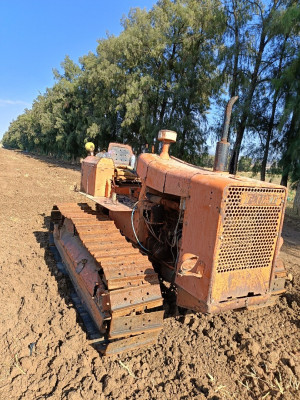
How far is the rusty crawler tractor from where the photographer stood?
263cm

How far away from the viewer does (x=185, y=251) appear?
2.89m

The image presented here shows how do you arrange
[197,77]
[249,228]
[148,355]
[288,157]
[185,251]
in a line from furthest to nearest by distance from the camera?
[197,77]
[288,157]
[148,355]
[185,251]
[249,228]

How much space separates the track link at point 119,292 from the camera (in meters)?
2.93

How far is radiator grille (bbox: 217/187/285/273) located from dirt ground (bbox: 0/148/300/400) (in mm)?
1108

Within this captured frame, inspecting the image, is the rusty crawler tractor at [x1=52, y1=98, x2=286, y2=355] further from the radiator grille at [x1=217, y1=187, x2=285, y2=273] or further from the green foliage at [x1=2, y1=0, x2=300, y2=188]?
the green foliage at [x1=2, y1=0, x2=300, y2=188]

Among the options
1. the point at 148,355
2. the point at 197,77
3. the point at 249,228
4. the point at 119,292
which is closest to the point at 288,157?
the point at 197,77

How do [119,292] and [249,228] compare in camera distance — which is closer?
[249,228]

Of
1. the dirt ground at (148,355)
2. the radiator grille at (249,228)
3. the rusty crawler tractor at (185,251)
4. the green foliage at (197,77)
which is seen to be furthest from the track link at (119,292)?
the green foliage at (197,77)

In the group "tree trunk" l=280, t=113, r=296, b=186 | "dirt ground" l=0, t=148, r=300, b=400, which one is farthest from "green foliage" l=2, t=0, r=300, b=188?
"dirt ground" l=0, t=148, r=300, b=400

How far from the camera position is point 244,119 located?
15797mm

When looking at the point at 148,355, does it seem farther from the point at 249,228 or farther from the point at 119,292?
the point at 249,228

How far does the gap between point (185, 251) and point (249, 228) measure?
63cm

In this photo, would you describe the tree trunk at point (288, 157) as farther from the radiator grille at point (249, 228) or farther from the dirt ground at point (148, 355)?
the radiator grille at point (249, 228)

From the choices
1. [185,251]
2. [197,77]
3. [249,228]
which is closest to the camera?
[249,228]
